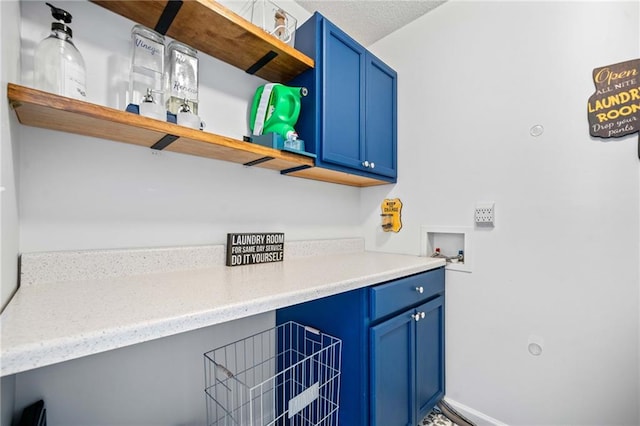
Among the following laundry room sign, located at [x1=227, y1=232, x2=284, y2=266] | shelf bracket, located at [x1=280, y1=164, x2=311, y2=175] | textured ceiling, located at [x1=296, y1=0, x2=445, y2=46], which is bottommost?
laundry room sign, located at [x1=227, y1=232, x2=284, y2=266]

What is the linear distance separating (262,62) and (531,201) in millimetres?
1536

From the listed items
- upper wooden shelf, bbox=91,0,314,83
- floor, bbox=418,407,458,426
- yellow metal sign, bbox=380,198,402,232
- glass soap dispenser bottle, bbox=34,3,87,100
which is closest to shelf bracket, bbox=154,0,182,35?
upper wooden shelf, bbox=91,0,314,83

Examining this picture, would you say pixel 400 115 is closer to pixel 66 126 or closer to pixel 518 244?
pixel 518 244

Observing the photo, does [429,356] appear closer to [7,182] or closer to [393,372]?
[393,372]

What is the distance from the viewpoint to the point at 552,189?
53.9 inches

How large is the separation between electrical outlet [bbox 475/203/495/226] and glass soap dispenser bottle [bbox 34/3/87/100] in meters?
1.85

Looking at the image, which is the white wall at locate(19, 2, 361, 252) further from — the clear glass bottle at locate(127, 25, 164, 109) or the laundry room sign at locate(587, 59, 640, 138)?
the laundry room sign at locate(587, 59, 640, 138)

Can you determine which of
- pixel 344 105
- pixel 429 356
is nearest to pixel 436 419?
pixel 429 356

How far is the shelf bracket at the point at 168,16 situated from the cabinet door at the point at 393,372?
57.9 inches

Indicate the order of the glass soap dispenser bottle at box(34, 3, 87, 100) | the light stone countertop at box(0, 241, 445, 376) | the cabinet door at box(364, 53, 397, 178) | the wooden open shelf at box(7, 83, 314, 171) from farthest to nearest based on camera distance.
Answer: the cabinet door at box(364, 53, 397, 178), the glass soap dispenser bottle at box(34, 3, 87, 100), the wooden open shelf at box(7, 83, 314, 171), the light stone countertop at box(0, 241, 445, 376)

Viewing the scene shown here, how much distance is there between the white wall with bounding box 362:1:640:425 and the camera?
122 cm

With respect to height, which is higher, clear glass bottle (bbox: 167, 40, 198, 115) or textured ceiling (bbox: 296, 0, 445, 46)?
textured ceiling (bbox: 296, 0, 445, 46)

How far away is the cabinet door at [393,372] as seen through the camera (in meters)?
1.16

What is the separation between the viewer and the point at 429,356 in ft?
5.06
